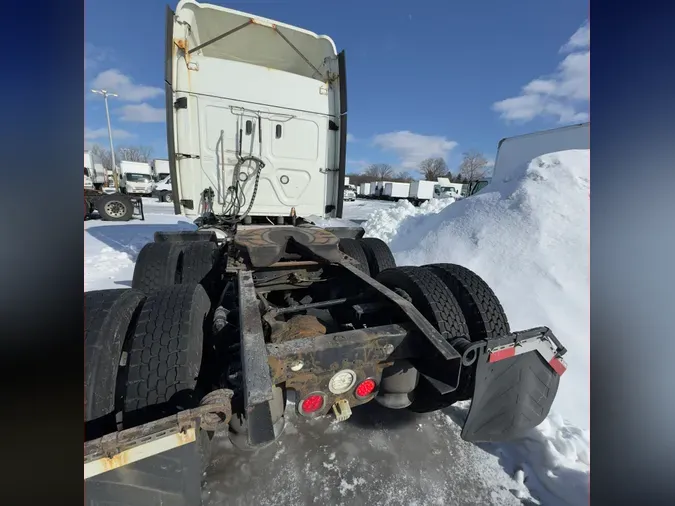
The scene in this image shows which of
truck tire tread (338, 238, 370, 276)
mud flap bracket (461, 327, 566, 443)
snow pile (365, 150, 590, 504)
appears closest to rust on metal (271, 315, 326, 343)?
mud flap bracket (461, 327, 566, 443)

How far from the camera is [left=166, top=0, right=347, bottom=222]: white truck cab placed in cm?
392

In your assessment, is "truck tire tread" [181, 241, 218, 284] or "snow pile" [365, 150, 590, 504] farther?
"truck tire tread" [181, 241, 218, 284]

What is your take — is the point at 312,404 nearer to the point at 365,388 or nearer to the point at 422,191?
the point at 365,388

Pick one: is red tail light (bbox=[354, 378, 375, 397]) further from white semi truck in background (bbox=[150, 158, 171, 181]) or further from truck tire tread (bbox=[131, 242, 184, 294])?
white semi truck in background (bbox=[150, 158, 171, 181])

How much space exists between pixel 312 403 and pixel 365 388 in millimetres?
318

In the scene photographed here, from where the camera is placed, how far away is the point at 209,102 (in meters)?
4.01

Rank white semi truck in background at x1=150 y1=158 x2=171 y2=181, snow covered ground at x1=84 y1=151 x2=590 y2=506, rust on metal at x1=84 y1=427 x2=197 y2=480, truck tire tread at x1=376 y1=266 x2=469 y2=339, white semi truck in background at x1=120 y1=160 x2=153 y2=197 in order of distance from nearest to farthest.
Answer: rust on metal at x1=84 y1=427 x2=197 y2=480, snow covered ground at x1=84 y1=151 x2=590 y2=506, truck tire tread at x1=376 y1=266 x2=469 y2=339, white semi truck in background at x1=120 y1=160 x2=153 y2=197, white semi truck in background at x1=150 y1=158 x2=171 y2=181

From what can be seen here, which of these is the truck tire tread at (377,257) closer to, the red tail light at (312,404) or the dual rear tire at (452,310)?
the dual rear tire at (452,310)

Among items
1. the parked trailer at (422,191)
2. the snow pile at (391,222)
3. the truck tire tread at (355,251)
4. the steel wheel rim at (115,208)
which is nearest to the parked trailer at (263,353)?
the truck tire tread at (355,251)

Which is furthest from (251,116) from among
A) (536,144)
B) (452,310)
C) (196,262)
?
(536,144)

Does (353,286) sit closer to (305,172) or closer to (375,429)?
(375,429)

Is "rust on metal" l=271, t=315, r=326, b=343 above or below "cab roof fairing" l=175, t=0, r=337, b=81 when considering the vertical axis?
below

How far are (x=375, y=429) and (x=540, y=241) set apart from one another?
4806 millimetres
